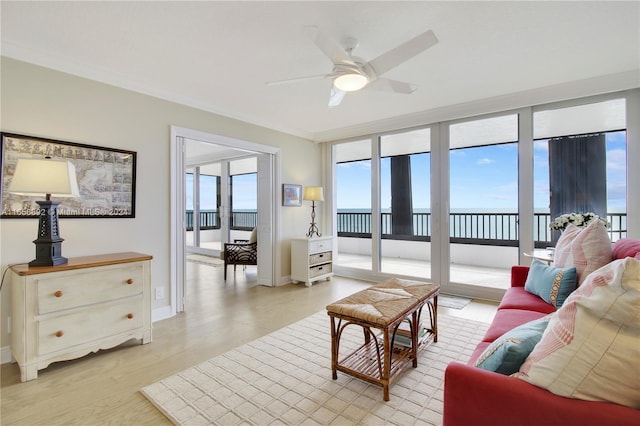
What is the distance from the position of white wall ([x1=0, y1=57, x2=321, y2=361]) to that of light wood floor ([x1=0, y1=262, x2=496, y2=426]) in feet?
1.83

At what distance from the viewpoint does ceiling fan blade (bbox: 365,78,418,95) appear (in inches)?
95.7

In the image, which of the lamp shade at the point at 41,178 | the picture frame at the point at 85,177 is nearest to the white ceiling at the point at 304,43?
the picture frame at the point at 85,177

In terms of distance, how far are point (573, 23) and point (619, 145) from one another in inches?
74.5

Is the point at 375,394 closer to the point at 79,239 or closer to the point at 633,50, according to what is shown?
the point at 79,239

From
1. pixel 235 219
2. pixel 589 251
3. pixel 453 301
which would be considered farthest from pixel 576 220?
pixel 235 219

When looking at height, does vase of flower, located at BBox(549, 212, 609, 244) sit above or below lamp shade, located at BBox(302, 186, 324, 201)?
below

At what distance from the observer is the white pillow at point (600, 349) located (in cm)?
83

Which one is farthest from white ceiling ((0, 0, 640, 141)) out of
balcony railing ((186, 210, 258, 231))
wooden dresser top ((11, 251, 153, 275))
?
balcony railing ((186, 210, 258, 231))

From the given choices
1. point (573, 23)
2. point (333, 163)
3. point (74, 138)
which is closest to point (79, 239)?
point (74, 138)

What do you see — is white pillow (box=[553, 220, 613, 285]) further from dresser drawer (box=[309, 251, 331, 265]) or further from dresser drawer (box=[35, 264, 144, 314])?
dresser drawer (box=[35, 264, 144, 314])

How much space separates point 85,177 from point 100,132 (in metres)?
0.45

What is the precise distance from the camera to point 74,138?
8.77ft

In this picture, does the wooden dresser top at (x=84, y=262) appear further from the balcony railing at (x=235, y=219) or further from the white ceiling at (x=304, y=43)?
the balcony railing at (x=235, y=219)

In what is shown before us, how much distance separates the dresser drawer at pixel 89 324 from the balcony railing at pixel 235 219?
476 centimetres
